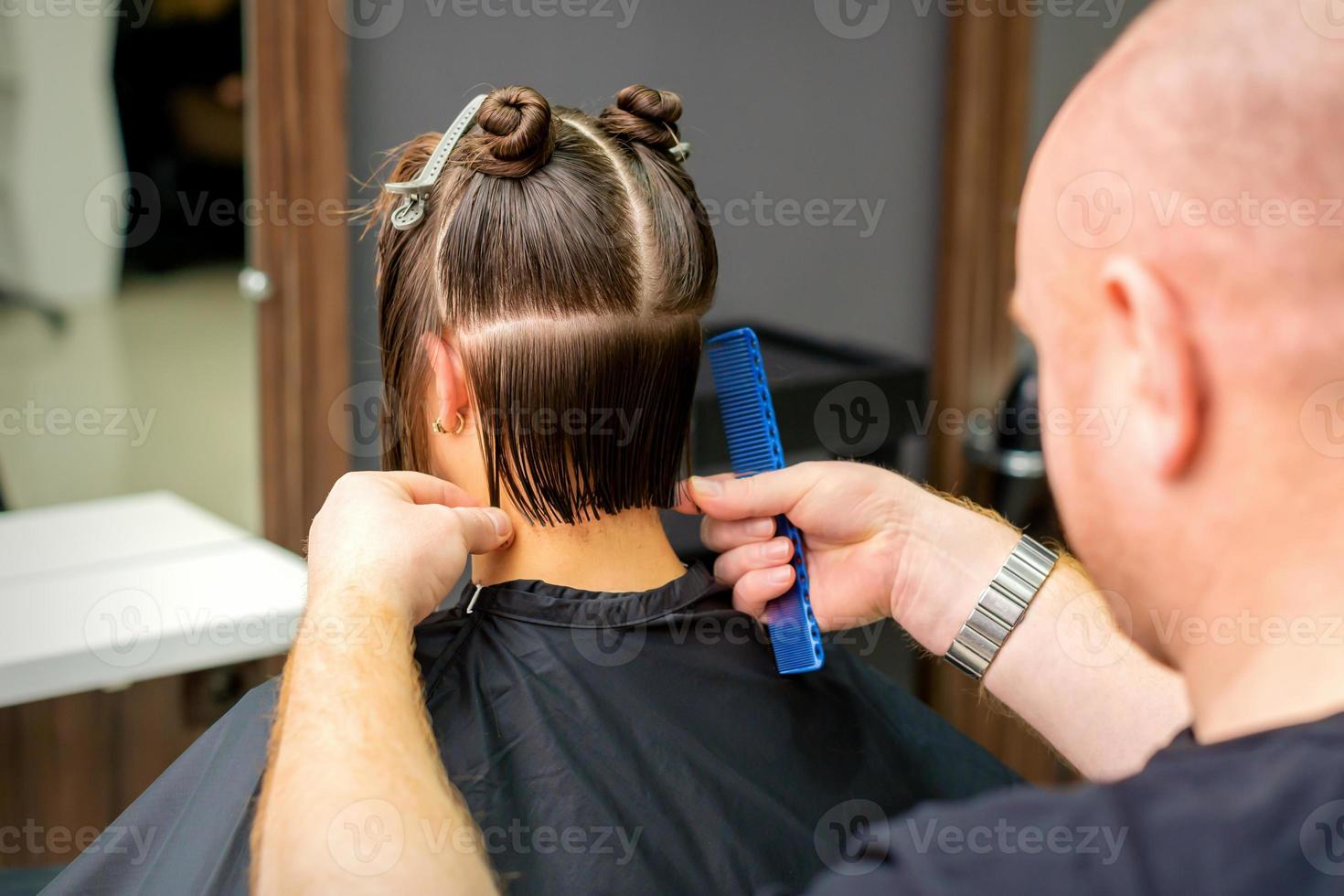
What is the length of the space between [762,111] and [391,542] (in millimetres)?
1861

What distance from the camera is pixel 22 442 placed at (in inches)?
79.4

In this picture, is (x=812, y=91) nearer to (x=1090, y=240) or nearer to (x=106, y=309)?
(x=106, y=309)

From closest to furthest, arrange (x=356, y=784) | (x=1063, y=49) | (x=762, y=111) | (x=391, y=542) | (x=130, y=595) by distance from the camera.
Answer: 1. (x=356, y=784)
2. (x=391, y=542)
3. (x=130, y=595)
4. (x=762, y=111)
5. (x=1063, y=49)

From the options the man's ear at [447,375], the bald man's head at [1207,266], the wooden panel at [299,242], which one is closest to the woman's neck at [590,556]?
the man's ear at [447,375]

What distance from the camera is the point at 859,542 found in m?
1.31

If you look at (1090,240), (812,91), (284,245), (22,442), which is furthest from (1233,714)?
(812,91)

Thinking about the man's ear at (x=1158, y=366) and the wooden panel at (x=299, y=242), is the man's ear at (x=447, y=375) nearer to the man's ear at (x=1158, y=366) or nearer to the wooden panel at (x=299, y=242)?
the man's ear at (x=1158, y=366)

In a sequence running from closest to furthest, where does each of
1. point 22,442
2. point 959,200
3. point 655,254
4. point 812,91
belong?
point 655,254
point 22,442
point 812,91
point 959,200

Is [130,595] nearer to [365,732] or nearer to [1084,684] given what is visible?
[365,732]

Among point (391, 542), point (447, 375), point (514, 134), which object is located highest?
point (514, 134)

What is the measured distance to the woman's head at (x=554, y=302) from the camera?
43.9 inches

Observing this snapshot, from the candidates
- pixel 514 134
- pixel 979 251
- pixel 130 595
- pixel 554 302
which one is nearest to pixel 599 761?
pixel 554 302

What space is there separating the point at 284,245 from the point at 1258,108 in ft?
6.05

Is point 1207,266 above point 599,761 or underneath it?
above
